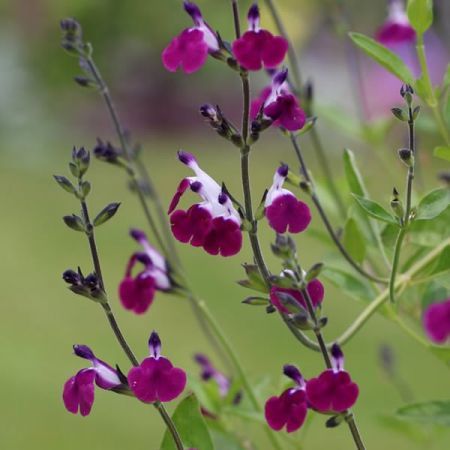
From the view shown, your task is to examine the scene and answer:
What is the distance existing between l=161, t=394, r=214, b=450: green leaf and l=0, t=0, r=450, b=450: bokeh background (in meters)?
0.23

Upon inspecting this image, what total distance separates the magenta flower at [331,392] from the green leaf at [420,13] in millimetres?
301

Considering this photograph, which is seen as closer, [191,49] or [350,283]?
[191,49]

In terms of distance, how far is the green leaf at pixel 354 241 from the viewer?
2.96 feet

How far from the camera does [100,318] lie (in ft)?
10.4

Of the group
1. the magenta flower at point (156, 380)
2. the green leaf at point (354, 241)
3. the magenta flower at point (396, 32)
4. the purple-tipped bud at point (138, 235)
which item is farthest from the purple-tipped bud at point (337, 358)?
the magenta flower at point (396, 32)

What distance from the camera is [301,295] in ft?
2.39

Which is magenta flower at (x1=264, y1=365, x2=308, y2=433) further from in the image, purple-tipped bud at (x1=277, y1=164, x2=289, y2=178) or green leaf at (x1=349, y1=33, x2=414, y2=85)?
green leaf at (x1=349, y1=33, x2=414, y2=85)

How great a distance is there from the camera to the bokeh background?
240 centimetres

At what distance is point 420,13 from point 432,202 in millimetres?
150

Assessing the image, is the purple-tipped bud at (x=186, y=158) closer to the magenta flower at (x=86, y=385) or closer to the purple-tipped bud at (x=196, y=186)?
the purple-tipped bud at (x=196, y=186)

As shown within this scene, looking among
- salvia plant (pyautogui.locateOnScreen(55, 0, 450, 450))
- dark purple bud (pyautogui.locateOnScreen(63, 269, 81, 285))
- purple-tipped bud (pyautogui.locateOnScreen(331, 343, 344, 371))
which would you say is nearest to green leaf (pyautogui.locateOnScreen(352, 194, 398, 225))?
salvia plant (pyautogui.locateOnScreen(55, 0, 450, 450))

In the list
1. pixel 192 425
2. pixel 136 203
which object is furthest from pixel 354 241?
pixel 136 203

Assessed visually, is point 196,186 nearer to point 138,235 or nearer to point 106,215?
point 106,215

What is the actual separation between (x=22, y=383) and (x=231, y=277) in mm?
931
